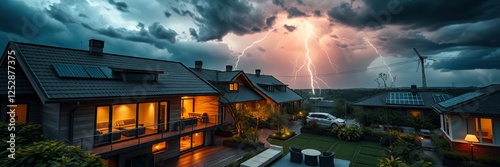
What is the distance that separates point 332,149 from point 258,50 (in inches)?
688

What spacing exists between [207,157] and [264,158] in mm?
3914

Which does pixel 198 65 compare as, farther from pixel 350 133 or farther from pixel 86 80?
pixel 350 133

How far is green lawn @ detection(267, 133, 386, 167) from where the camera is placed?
1244 centimetres

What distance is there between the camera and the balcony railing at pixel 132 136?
9.10 meters

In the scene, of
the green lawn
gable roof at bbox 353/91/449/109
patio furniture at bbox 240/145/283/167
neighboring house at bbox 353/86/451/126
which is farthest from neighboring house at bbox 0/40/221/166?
neighboring house at bbox 353/86/451/126

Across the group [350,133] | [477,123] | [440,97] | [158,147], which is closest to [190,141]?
[158,147]

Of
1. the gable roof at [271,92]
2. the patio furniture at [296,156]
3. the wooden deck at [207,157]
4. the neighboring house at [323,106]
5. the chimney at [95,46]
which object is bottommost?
the wooden deck at [207,157]

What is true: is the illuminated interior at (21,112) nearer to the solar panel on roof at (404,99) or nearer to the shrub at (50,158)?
the shrub at (50,158)

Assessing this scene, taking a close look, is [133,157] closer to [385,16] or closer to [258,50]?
[385,16]

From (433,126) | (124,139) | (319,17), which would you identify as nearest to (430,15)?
(319,17)

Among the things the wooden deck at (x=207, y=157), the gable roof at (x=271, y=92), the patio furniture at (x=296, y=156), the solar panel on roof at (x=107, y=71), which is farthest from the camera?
the gable roof at (x=271, y=92)

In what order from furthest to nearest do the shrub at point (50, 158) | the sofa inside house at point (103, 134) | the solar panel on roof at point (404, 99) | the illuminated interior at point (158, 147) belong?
the solar panel on roof at point (404, 99) < the illuminated interior at point (158, 147) < the sofa inside house at point (103, 134) < the shrub at point (50, 158)

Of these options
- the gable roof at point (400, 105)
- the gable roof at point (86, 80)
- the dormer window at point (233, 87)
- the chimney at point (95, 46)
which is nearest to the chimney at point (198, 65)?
the dormer window at point (233, 87)

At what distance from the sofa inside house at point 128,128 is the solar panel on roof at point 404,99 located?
85.2 feet
